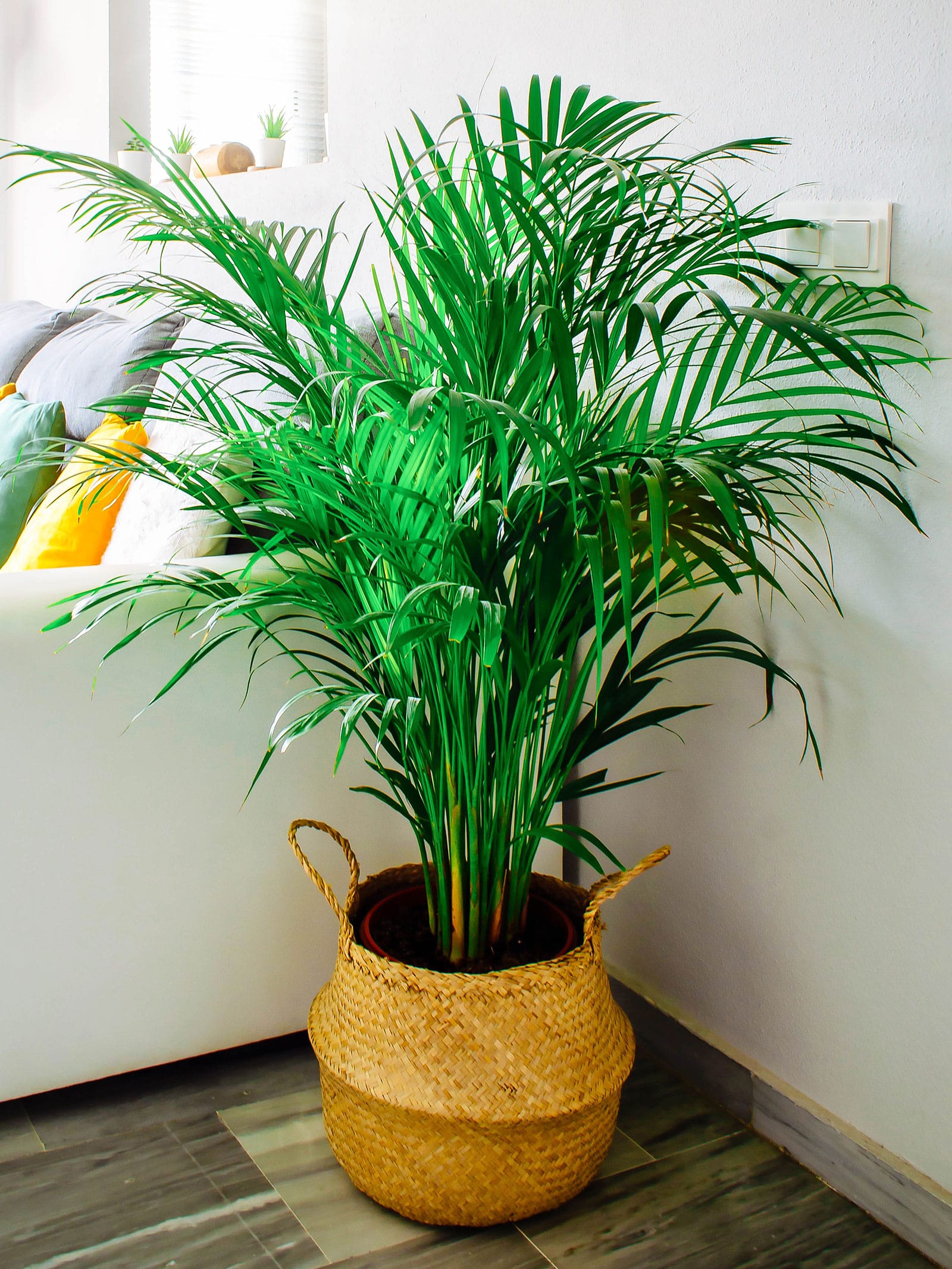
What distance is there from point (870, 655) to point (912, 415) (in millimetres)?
266

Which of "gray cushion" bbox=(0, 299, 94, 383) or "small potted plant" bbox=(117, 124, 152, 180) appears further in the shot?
"small potted plant" bbox=(117, 124, 152, 180)

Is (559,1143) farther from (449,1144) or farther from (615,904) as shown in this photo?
(615,904)

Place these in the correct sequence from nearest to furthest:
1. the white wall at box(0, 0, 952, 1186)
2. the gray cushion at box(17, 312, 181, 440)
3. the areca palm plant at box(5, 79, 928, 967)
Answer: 1. the areca palm plant at box(5, 79, 928, 967)
2. the white wall at box(0, 0, 952, 1186)
3. the gray cushion at box(17, 312, 181, 440)

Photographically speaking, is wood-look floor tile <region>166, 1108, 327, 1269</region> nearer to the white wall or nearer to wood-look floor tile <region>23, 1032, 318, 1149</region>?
wood-look floor tile <region>23, 1032, 318, 1149</region>

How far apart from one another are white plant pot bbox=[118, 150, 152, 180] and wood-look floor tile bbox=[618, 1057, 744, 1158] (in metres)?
2.67

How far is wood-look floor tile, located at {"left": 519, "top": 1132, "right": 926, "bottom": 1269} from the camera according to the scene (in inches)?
46.6

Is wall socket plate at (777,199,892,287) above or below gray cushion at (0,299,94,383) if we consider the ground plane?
above

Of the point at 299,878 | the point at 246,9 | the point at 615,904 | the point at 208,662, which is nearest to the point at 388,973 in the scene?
the point at 299,878

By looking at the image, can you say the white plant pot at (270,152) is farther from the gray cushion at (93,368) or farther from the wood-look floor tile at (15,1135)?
the wood-look floor tile at (15,1135)

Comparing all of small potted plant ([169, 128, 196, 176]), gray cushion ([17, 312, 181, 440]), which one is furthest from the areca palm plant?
small potted plant ([169, 128, 196, 176])

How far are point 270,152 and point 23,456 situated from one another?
1.20 metres

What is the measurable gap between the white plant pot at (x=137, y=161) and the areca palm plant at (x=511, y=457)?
205cm

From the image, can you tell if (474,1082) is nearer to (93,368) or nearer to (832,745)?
(832,745)

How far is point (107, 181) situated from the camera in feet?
3.82
